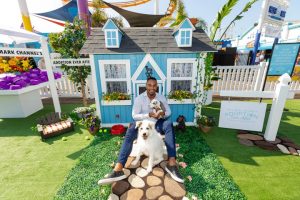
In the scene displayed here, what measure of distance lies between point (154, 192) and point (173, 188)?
34 cm

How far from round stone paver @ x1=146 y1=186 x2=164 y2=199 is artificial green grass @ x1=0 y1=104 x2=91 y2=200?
5.35 feet

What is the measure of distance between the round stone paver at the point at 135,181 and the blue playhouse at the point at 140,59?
2.17 meters

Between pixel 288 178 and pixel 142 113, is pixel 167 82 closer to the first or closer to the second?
pixel 142 113

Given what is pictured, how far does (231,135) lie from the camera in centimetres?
469

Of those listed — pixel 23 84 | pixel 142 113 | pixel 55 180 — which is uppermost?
pixel 23 84

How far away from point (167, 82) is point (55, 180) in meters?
3.44

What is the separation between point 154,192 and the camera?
2.78 m

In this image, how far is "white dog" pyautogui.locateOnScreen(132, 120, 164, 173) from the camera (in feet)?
9.77

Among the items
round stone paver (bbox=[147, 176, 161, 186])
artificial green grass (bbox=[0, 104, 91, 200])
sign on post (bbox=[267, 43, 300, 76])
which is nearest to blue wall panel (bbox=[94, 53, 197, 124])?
artificial green grass (bbox=[0, 104, 91, 200])

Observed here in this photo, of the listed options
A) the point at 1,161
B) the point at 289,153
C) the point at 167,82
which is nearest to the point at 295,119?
the point at 289,153

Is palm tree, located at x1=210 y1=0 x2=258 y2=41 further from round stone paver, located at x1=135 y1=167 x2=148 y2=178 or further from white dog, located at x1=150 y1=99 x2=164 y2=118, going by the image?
round stone paver, located at x1=135 y1=167 x2=148 y2=178

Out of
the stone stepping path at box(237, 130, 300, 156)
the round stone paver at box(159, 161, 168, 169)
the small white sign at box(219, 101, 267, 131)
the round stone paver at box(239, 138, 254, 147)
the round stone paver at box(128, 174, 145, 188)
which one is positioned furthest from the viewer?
the small white sign at box(219, 101, 267, 131)

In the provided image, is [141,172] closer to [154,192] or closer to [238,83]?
[154,192]

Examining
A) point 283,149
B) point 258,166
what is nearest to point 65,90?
point 258,166
